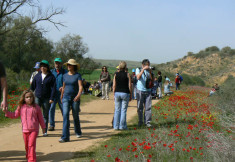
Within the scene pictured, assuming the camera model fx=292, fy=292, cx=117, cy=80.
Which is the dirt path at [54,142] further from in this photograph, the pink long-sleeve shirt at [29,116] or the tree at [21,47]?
the tree at [21,47]

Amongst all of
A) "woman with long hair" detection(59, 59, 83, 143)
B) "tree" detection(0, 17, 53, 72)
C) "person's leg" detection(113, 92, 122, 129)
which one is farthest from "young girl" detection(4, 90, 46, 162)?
"tree" detection(0, 17, 53, 72)

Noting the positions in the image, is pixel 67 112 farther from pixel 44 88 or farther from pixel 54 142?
pixel 44 88

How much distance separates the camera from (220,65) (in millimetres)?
64750

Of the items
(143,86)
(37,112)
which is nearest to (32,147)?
(37,112)

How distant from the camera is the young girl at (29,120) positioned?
17.5 ft

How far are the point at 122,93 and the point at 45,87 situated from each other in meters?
2.14

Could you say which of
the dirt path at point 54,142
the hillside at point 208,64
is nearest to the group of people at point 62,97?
the dirt path at point 54,142

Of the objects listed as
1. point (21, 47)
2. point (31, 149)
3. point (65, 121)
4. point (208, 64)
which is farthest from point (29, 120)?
point (208, 64)

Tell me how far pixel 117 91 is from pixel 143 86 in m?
0.83

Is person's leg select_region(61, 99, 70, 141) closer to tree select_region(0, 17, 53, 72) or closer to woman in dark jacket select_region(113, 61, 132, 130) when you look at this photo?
woman in dark jacket select_region(113, 61, 132, 130)

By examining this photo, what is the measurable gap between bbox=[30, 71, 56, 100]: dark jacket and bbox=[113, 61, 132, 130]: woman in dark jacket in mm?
1811

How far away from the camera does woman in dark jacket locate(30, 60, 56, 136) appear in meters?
7.54

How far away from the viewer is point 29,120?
18.0 feet

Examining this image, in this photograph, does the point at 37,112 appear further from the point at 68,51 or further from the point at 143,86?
the point at 68,51
